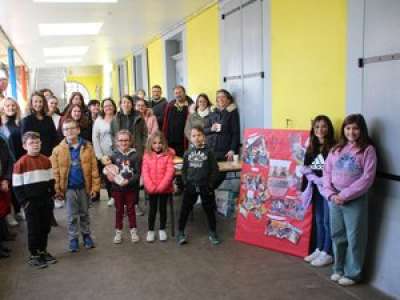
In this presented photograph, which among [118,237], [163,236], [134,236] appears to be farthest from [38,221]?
[163,236]

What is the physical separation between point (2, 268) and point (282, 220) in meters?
2.45

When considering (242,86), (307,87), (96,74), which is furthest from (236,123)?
(96,74)

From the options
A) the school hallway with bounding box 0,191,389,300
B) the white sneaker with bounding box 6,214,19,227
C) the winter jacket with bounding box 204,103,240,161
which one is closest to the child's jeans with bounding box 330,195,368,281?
the school hallway with bounding box 0,191,389,300

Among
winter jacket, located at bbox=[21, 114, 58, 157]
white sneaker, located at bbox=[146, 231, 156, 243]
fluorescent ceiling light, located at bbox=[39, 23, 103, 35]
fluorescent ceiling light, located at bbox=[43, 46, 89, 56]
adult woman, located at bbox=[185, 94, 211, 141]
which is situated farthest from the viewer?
fluorescent ceiling light, located at bbox=[43, 46, 89, 56]

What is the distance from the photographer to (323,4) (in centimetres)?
368

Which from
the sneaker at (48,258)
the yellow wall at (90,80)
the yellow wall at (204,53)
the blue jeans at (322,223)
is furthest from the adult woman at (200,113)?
the yellow wall at (90,80)

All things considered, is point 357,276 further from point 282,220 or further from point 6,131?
point 6,131

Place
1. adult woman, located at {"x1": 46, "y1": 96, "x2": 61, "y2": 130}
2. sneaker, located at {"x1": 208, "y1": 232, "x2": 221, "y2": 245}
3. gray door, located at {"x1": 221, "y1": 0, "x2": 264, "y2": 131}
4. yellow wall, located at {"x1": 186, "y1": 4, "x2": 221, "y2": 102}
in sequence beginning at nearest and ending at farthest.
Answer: sneaker, located at {"x1": 208, "y1": 232, "x2": 221, "y2": 245} → gray door, located at {"x1": 221, "y1": 0, "x2": 264, "y2": 131} → adult woman, located at {"x1": 46, "y1": 96, "x2": 61, "y2": 130} → yellow wall, located at {"x1": 186, "y1": 4, "x2": 221, "y2": 102}

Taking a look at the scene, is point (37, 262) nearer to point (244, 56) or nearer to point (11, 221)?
point (11, 221)

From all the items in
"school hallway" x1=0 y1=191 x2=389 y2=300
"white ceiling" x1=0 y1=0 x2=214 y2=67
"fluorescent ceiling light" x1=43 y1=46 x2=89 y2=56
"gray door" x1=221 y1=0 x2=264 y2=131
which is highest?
"fluorescent ceiling light" x1=43 y1=46 x2=89 y2=56

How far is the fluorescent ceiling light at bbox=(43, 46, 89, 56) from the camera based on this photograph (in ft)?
35.3

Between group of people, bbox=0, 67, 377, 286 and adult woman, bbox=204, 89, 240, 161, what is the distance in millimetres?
12

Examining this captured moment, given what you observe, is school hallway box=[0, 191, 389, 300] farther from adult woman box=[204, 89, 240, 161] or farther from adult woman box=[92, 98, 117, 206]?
adult woman box=[92, 98, 117, 206]

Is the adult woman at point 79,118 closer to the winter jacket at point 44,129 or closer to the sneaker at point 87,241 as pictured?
the winter jacket at point 44,129
